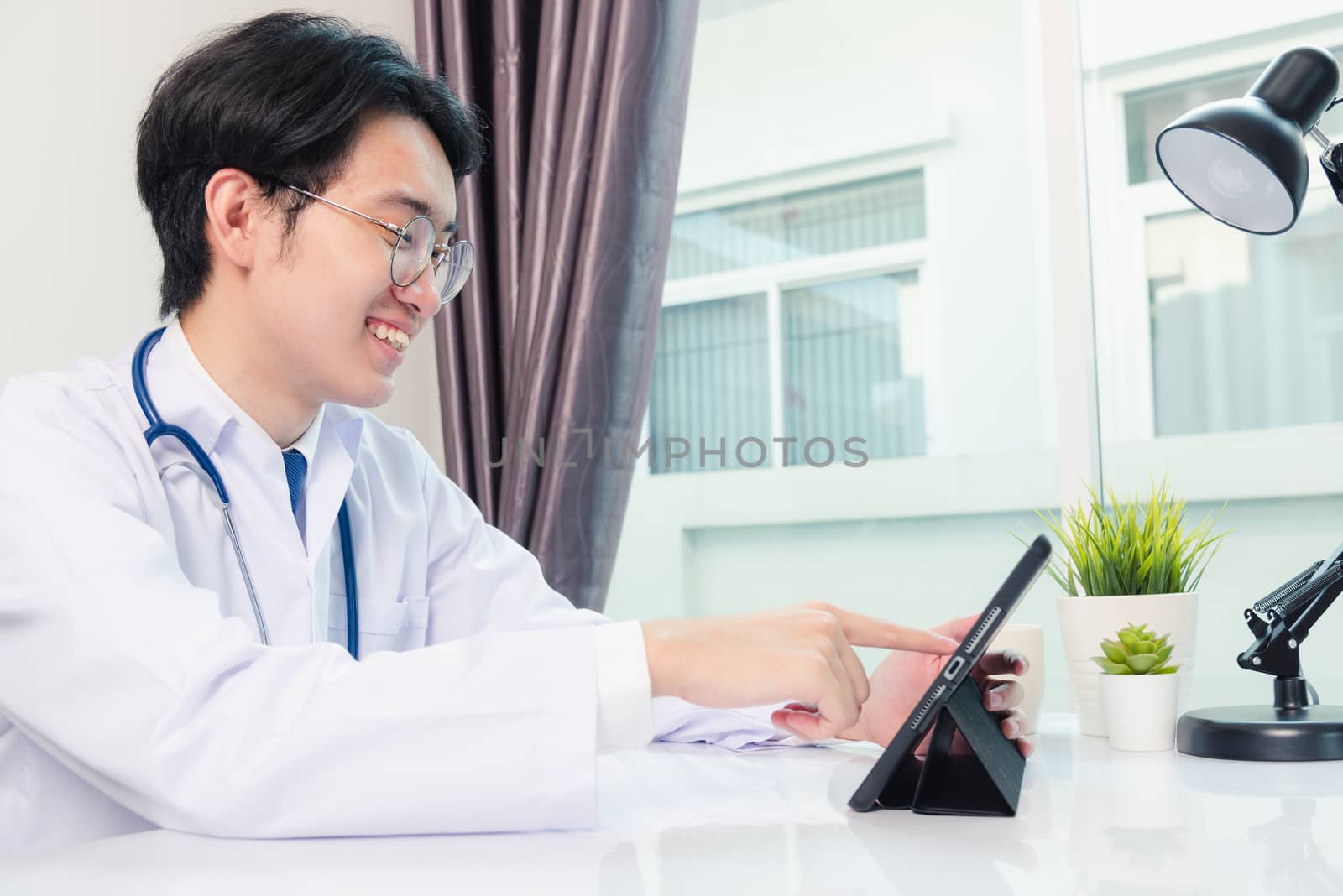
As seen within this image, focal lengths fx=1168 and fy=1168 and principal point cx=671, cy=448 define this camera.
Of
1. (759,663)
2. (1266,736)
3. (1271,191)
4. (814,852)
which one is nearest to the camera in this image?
(814,852)

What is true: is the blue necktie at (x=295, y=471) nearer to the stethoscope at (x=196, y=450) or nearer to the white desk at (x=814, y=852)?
the stethoscope at (x=196, y=450)

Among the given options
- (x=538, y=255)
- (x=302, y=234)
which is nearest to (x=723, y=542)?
(x=538, y=255)

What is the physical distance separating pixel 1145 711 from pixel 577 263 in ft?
4.56

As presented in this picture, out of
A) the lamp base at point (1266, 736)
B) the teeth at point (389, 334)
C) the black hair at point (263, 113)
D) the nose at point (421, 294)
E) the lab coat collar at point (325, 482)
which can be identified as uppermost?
the black hair at point (263, 113)

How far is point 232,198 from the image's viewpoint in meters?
1.30

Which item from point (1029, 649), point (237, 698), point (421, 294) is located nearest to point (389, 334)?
point (421, 294)

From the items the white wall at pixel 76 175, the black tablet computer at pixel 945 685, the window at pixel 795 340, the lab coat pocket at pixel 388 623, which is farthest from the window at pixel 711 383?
the black tablet computer at pixel 945 685

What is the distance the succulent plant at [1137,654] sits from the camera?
45.9 inches

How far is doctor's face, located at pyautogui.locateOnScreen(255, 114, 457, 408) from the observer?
1.28 meters

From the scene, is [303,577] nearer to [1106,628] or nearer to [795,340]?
[1106,628]

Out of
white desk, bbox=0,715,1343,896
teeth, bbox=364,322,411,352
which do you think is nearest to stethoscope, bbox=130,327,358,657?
teeth, bbox=364,322,411,352

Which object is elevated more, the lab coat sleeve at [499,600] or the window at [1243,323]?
the window at [1243,323]

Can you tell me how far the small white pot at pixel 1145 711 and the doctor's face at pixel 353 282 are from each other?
33.7 inches

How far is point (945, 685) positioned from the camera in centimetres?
83
